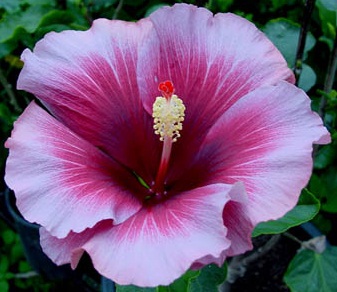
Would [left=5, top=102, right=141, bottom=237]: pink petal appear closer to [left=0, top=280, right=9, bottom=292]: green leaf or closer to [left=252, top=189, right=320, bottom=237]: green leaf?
[left=252, top=189, right=320, bottom=237]: green leaf

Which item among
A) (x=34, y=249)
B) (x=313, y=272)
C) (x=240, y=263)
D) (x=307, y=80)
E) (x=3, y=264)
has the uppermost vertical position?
(x=307, y=80)

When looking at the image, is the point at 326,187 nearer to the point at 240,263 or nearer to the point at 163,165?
the point at 240,263

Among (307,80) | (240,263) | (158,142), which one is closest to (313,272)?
(240,263)

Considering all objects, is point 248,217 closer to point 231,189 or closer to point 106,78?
point 231,189

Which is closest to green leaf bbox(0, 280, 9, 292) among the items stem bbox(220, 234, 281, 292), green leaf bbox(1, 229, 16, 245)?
green leaf bbox(1, 229, 16, 245)

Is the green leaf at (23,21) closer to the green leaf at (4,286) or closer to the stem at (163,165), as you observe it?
the stem at (163,165)

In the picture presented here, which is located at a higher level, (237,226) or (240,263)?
(237,226)
